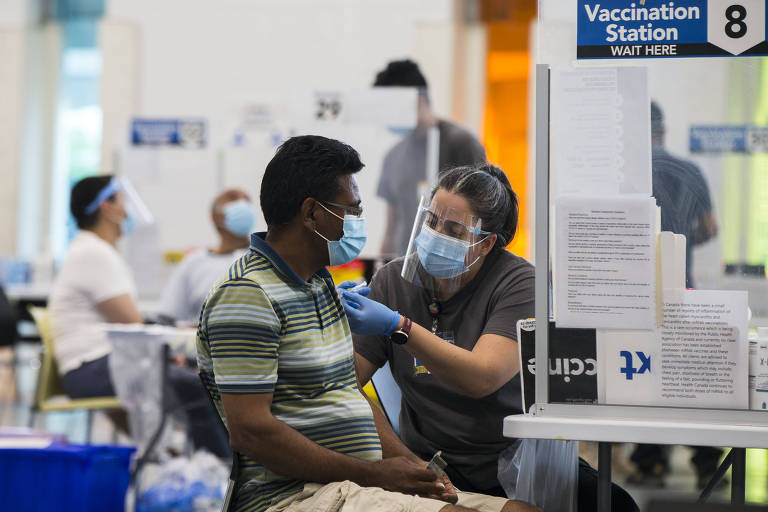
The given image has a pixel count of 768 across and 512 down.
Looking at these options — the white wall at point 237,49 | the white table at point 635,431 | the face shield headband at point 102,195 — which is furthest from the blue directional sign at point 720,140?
the white wall at point 237,49

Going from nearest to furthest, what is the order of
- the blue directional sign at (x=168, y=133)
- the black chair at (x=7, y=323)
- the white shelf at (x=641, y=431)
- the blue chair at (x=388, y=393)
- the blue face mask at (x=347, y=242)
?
the white shelf at (x=641, y=431) < the blue face mask at (x=347, y=242) < the blue chair at (x=388, y=393) < the blue directional sign at (x=168, y=133) < the black chair at (x=7, y=323)

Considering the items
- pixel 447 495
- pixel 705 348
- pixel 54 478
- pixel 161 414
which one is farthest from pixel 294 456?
pixel 161 414

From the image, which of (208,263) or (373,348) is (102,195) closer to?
(208,263)

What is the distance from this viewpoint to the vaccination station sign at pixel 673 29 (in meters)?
1.49

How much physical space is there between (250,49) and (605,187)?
7.44 metres

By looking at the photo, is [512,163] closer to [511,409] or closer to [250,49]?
[250,49]

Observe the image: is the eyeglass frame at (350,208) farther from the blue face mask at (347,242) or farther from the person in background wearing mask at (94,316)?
the person in background wearing mask at (94,316)

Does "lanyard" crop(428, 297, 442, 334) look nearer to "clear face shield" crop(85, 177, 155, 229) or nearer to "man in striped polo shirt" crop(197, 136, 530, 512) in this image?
"man in striped polo shirt" crop(197, 136, 530, 512)

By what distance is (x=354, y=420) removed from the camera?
1545mm

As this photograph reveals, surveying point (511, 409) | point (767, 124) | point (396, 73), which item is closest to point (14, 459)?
point (511, 409)

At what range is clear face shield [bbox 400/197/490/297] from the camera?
1.83 meters

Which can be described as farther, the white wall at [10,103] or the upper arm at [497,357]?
the white wall at [10,103]

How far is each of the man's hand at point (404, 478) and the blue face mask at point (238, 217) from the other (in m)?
2.72

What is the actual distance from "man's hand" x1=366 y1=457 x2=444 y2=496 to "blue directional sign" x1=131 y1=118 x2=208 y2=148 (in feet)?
14.0
